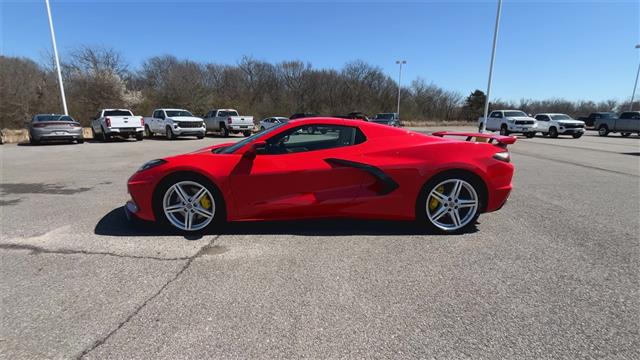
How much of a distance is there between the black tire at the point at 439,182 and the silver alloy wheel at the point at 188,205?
2430 mm

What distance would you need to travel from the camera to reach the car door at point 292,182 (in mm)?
4109

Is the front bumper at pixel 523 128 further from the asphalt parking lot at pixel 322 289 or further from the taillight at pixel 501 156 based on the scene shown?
the taillight at pixel 501 156

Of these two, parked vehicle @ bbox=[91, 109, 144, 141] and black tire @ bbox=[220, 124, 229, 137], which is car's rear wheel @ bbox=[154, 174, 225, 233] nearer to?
parked vehicle @ bbox=[91, 109, 144, 141]

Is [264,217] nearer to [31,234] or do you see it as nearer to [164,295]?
[164,295]

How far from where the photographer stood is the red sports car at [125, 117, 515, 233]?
4.13 meters

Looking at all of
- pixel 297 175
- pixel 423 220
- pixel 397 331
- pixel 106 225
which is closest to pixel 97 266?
pixel 106 225

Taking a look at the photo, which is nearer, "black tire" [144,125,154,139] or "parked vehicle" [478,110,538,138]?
"black tire" [144,125,154,139]

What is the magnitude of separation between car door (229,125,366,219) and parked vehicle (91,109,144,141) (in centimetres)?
1801

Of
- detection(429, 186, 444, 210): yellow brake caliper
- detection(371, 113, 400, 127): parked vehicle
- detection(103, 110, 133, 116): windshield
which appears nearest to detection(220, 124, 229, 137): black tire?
detection(103, 110, 133, 116): windshield

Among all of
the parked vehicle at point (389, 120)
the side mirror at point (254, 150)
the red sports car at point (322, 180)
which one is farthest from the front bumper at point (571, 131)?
the side mirror at point (254, 150)

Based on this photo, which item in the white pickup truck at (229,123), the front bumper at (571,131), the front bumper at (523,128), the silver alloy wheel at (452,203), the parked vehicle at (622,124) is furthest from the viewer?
the parked vehicle at (622,124)

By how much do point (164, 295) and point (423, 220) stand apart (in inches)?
115

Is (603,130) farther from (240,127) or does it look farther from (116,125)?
(116,125)

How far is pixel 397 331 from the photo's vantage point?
2.42m
